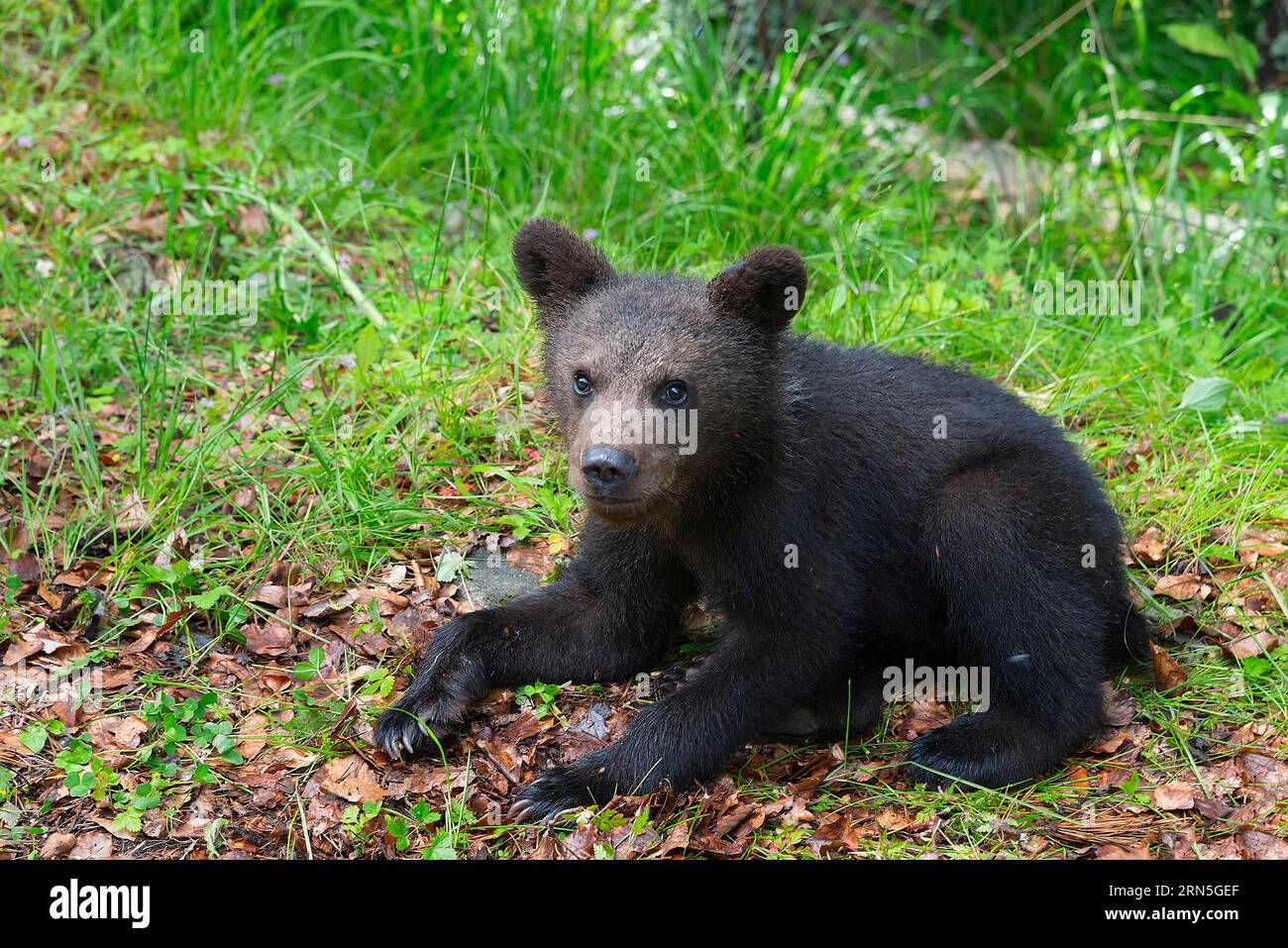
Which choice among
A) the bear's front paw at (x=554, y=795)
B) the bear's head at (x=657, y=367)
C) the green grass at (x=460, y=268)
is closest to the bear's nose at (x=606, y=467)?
the bear's head at (x=657, y=367)

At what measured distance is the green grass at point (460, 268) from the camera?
612 centimetres

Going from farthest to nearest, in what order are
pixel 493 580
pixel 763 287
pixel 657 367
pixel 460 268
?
pixel 460 268
pixel 493 580
pixel 763 287
pixel 657 367

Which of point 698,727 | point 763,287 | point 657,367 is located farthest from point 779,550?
point 763,287

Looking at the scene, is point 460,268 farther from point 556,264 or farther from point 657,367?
point 657,367

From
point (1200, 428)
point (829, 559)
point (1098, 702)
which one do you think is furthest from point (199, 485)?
point (1200, 428)

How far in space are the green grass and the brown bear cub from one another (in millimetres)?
309

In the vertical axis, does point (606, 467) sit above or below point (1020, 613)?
above

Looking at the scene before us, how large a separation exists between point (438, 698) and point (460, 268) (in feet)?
10.7

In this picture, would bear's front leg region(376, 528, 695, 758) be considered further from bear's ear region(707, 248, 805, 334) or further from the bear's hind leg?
the bear's hind leg

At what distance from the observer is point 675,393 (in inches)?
194

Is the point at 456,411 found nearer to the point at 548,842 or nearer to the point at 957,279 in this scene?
the point at 548,842

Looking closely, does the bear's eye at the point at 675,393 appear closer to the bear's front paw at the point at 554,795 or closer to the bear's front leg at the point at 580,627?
the bear's front leg at the point at 580,627

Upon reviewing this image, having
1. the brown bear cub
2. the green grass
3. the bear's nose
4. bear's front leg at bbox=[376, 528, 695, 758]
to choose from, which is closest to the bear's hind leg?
the brown bear cub

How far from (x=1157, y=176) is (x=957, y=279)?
2504 millimetres
